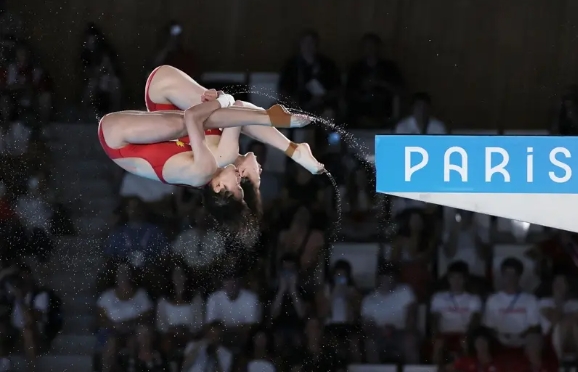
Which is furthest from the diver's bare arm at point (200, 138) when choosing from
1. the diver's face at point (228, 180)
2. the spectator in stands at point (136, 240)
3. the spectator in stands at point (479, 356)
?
the spectator in stands at point (479, 356)

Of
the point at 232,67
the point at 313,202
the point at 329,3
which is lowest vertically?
the point at 313,202

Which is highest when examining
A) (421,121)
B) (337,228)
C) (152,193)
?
(421,121)

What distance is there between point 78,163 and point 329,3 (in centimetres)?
106

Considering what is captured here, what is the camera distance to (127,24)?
269 centimetres

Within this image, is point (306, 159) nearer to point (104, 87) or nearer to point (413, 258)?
point (413, 258)

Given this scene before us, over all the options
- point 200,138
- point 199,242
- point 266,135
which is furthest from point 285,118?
point 199,242

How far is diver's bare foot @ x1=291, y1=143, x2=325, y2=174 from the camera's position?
266cm

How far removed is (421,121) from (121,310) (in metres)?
1.26

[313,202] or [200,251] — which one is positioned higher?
[313,202]

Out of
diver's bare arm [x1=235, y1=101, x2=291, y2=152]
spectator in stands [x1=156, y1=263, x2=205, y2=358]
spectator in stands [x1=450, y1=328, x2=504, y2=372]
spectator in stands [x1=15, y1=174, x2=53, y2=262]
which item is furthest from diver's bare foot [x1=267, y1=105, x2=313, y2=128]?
spectator in stands [x1=450, y1=328, x2=504, y2=372]

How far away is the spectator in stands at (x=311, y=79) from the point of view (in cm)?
266

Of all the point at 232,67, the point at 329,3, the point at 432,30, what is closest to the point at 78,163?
the point at 232,67

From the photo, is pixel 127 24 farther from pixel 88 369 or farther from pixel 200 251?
pixel 88 369

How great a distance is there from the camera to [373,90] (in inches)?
105
